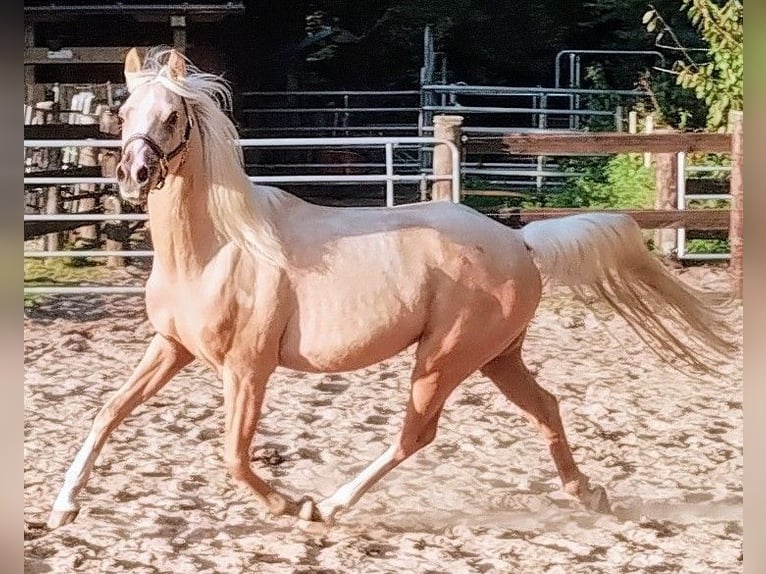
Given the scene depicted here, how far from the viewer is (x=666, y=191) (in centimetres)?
273

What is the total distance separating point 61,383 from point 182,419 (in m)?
0.32

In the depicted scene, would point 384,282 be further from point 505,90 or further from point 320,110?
point 505,90

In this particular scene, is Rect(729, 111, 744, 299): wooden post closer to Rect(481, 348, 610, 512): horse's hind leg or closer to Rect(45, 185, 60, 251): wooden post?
Rect(481, 348, 610, 512): horse's hind leg

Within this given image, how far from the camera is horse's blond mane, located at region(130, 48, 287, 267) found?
7.04 ft

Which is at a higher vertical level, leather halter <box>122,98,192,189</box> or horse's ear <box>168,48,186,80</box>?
horse's ear <box>168,48,186,80</box>

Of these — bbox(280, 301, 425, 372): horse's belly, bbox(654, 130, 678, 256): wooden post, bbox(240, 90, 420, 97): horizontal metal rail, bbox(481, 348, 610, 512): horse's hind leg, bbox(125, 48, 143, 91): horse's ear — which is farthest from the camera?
bbox(654, 130, 678, 256): wooden post

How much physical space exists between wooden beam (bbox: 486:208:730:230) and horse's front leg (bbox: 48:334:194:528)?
0.87 m

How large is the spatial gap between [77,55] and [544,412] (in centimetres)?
143

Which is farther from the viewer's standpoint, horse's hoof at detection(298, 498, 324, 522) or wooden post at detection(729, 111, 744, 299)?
wooden post at detection(729, 111, 744, 299)

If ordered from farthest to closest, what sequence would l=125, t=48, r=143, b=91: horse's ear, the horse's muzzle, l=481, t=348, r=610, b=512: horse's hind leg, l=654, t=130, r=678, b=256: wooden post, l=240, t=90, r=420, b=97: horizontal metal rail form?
l=654, t=130, r=678, b=256: wooden post → l=240, t=90, r=420, b=97: horizontal metal rail → l=481, t=348, r=610, b=512: horse's hind leg → l=125, t=48, r=143, b=91: horse's ear → the horse's muzzle

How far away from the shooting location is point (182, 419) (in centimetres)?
250

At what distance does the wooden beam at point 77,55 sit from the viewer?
7.92 feet

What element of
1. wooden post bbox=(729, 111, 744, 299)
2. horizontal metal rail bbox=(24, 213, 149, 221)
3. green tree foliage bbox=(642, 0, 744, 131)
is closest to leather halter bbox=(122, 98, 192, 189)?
horizontal metal rail bbox=(24, 213, 149, 221)

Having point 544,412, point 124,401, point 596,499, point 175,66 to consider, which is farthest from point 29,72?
point 596,499
